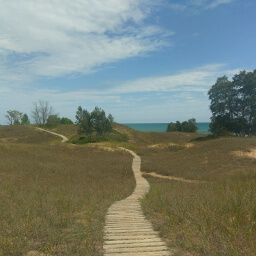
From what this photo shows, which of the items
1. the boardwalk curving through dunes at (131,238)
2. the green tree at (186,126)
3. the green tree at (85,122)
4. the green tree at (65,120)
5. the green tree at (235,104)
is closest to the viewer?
the boardwalk curving through dunes at (131,238)

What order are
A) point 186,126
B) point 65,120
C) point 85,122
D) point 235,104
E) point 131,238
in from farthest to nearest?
point 65,120 → point 186,126 → point 85,122 → point 235,104 → point 131,238

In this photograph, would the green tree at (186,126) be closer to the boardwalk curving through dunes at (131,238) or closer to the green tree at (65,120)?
the green tree at (65,120)

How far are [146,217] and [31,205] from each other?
3.14m

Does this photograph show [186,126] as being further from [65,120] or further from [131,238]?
[131,238]

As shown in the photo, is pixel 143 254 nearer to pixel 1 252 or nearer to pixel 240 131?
pixel 1 252

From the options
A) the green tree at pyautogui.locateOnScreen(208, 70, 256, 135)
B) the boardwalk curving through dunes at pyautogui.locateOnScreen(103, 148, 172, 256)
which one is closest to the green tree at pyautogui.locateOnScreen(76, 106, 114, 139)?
the green tree at pyautogui.locateOnScreen(208, 70, 256, 135)

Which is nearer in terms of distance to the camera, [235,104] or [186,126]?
[235,104]

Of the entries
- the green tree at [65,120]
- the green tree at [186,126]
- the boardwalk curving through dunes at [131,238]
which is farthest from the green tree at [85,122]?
the green tree at [65,120]

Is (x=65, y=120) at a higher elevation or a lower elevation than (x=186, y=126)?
higher

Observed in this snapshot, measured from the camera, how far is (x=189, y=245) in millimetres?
3846

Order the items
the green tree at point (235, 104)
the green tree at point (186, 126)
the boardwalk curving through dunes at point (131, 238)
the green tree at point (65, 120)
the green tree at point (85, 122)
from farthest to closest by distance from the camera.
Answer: the green tree at point (65, 120), the green tree at point (186, 126), the green tree at point (85, 122), the green tree at point (235, 104), the boardwalk curving through dunes at point (131, 238)

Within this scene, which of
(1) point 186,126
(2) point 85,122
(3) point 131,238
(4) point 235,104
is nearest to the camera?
(3) point 131,238

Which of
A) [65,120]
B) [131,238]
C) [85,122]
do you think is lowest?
[131,238]

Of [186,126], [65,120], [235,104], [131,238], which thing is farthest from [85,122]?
[65,120]
